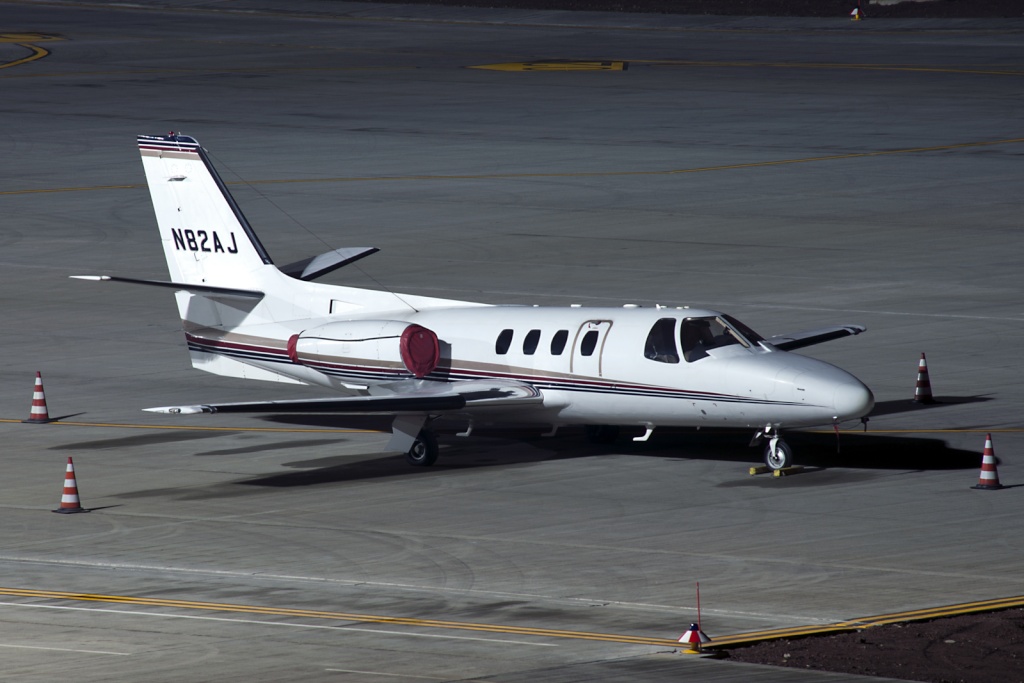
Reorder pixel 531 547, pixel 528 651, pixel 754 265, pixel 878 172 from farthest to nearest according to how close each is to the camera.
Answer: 1. pixel 878 172
2. pixel 754 265
3. pixel 531 547
4. pixel 528 651

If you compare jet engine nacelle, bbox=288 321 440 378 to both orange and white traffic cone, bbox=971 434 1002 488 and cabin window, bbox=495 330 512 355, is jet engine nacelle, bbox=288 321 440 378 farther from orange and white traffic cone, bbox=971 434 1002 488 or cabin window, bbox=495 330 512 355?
orange and white traffic cone, bbox=971 434 1002 488

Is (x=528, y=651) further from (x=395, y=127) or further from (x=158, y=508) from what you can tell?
(x=395, y=127)

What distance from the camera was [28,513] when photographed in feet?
90.5

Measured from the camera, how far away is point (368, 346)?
103 feet

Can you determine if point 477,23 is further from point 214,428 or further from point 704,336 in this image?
point 704,336

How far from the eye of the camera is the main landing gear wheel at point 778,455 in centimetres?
2891

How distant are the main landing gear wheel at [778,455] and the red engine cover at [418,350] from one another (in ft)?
18.3

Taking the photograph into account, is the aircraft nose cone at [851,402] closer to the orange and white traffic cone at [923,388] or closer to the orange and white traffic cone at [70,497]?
the orange and white traffic cone at [923,388]

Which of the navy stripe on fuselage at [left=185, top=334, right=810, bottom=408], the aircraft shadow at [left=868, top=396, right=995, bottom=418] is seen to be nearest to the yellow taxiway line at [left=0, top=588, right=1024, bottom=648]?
the navy stripe on fuselage at [left=185, top=334, right=810, bottom=408]

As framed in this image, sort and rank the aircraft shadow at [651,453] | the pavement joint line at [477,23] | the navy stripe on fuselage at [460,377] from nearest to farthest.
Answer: the navy stripe on fuselage at [460,377]
the aircraft shadow at [651,453]
the pavement joint line at [477,23]

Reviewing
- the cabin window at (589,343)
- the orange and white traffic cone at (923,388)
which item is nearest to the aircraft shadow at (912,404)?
the orange and white traffic cone at (923,388)

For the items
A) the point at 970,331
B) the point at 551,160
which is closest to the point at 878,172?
the point at 551,160

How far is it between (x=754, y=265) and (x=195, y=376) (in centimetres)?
1603

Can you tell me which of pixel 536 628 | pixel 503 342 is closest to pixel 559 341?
pixel 503 342
